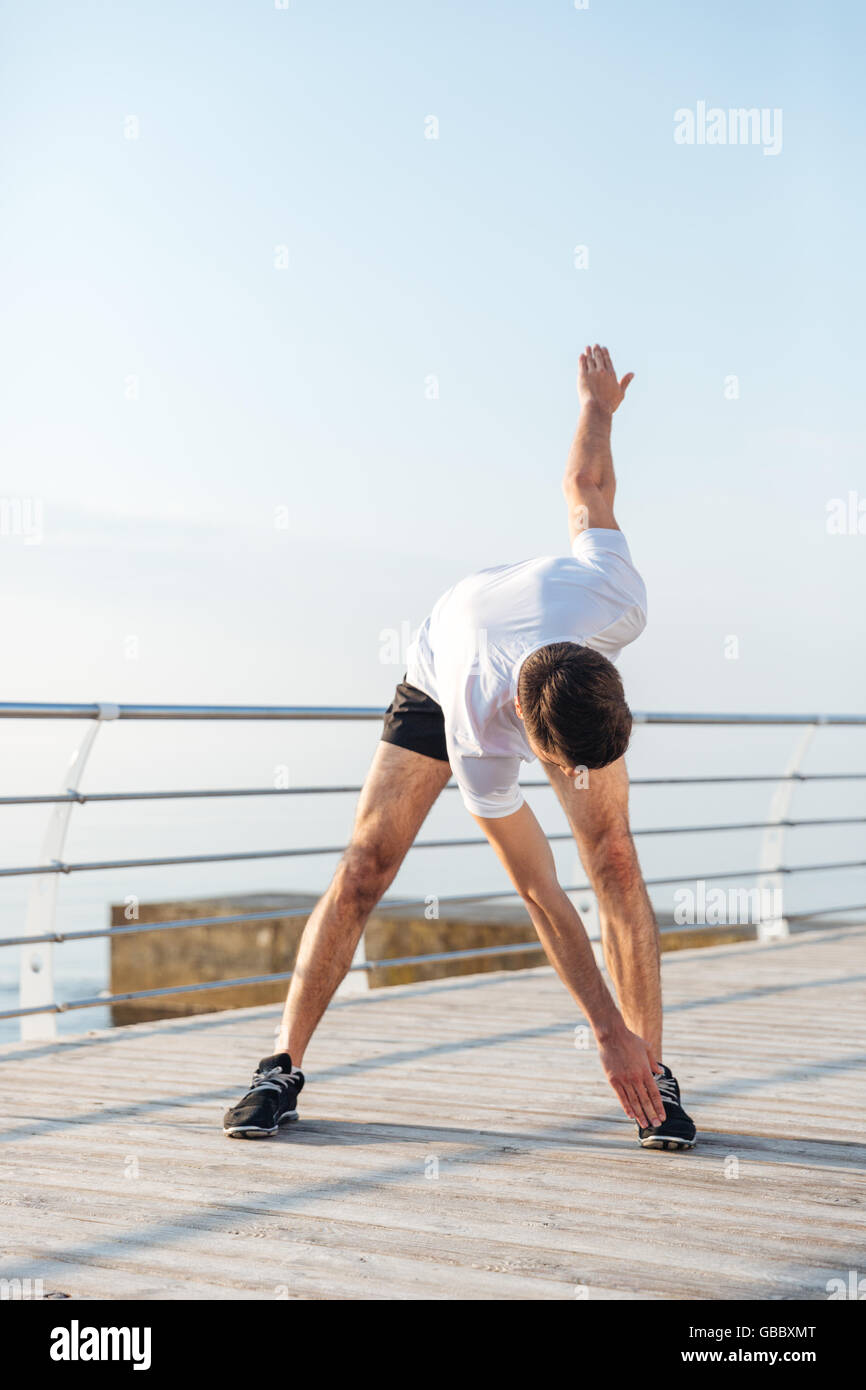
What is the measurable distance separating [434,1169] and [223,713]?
211 centimetres

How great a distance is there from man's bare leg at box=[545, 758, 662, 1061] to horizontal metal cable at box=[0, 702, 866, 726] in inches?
68.1

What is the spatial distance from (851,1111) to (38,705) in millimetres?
2380

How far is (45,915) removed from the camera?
4062mm

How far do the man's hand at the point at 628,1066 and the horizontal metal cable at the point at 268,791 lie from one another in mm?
848

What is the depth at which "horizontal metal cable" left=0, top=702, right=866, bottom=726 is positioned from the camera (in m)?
3.87

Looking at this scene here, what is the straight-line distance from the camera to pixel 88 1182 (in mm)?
2545

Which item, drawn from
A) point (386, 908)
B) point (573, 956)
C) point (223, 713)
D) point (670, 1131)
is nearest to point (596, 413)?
point (573, 956)

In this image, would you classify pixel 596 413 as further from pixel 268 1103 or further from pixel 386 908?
pixel 386 908

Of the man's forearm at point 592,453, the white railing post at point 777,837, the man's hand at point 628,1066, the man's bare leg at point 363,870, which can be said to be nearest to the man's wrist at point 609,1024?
the man's hand at point 628,1066

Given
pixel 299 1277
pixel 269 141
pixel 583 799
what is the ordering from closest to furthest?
pixel 299 1277 → pixel 583 799 → pixel 269 141

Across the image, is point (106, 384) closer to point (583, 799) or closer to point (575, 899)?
point (575, 899)

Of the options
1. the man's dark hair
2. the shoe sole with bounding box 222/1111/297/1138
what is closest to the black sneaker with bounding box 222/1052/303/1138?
the shoe sole with bounding box 222/1111/297/1138

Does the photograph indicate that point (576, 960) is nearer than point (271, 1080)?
Yes
